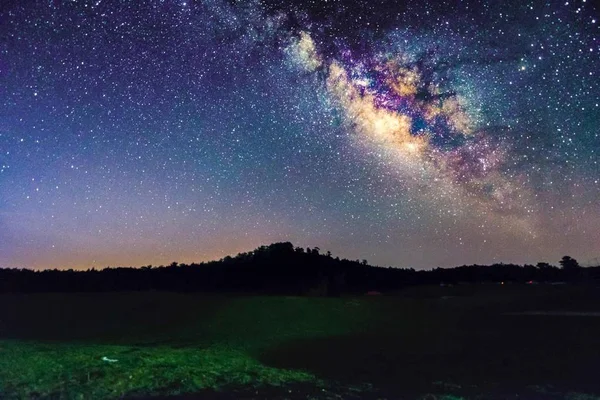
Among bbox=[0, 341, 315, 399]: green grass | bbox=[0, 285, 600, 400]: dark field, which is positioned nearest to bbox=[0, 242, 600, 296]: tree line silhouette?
bbox=[0, 285, 600, 400]: dark field

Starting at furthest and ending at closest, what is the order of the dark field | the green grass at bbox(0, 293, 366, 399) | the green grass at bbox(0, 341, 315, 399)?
the green grass at bbox(0, 293, 366, 399)
the dark field
the green grass at bbox(0, 341, 315, 399)

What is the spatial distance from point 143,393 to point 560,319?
2671 centimetres

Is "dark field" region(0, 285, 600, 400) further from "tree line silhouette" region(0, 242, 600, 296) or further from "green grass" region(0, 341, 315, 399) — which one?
"tree line silhouette" region(0, 242, 600, 296)

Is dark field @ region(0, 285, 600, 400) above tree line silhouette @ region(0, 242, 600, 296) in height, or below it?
below

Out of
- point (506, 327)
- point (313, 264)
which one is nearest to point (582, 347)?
point (506, 327)

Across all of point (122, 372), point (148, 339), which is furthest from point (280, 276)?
point (122, 372)

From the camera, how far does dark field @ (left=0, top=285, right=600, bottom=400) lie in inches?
500

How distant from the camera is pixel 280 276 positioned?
65812mm

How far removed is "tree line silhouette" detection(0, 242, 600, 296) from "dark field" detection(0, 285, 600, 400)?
18898mm

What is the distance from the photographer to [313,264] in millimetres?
71438

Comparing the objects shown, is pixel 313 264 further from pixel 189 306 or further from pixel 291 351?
pixel 291 351

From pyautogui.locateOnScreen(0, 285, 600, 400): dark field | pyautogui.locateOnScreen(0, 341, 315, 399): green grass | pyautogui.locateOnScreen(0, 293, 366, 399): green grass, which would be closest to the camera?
pyautogui.locateOnScreen(0, 341, 315, 399): green grass

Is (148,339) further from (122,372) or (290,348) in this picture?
(122,372)

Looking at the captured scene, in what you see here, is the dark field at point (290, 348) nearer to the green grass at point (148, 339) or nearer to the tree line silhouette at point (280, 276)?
the green grass at point (148, 339)
